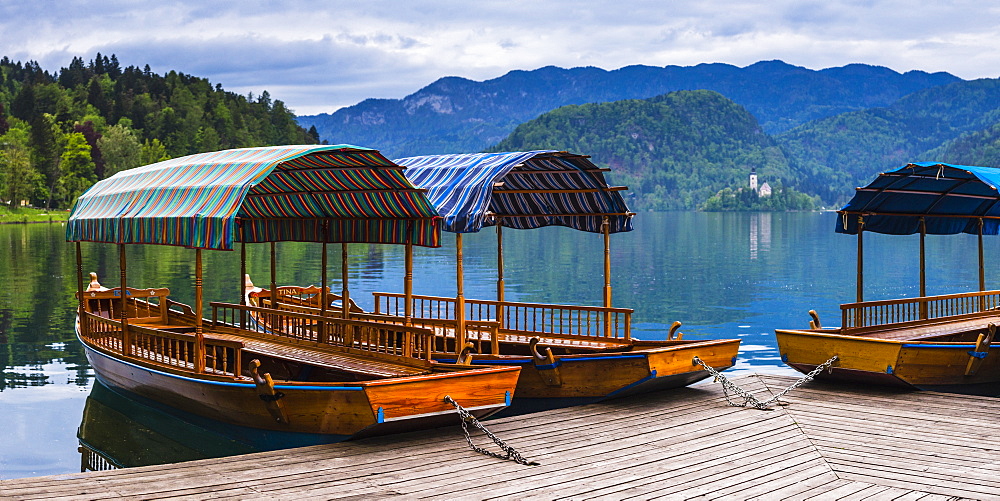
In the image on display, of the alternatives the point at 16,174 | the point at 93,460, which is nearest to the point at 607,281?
the point at 93,460

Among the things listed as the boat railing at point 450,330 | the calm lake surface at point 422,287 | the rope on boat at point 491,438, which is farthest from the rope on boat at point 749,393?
the calm lake surface at point 422,287

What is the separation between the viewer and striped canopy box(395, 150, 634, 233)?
14.2 m

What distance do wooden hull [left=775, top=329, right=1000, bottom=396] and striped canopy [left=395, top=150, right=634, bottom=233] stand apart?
407cm

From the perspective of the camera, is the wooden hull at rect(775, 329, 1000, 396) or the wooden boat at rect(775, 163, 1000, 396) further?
the wooden boat at rect(775, 163, 1000, 396)

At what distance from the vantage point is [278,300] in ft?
68.5

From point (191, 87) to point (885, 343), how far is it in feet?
479

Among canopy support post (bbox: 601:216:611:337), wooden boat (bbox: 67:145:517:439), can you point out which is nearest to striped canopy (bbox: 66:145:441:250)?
wooden boat (bbox: 67:145:517:439)

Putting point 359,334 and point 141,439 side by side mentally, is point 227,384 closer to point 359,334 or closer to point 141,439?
point 359,334

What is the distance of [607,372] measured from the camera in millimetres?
13547

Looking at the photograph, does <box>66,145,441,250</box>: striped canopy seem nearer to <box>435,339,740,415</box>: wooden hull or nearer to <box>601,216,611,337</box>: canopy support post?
<box>435,339,740,415</box>: wooden hull

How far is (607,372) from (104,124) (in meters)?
123

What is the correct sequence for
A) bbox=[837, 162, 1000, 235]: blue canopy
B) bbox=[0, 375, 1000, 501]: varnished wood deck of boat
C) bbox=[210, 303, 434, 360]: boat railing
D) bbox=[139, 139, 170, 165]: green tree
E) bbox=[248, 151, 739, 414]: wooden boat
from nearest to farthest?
1. bbox=[0, 375, 1000, 501]: varnished wood deck of boat
2. bbox=[210, 303, 434, 360]: boat railing
3. bbox=[248, 151, 739, 414]: wooden boat
4. bbox=[837, 162, 1000, 235]: blue canopy
5. bbox=[139, 139, 170, 165]: green tree

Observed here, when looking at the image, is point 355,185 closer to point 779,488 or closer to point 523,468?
point 523,468

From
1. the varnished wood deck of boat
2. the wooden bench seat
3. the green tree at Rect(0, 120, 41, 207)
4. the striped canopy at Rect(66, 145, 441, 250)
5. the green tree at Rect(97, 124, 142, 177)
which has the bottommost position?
the varnished wood deck of boat
